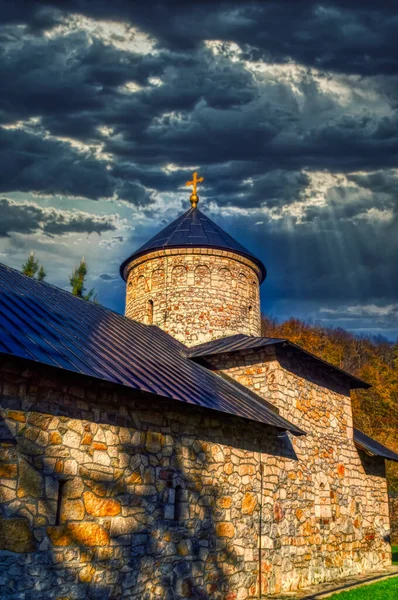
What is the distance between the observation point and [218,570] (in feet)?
26.2

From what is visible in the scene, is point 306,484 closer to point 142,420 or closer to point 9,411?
point 142,420

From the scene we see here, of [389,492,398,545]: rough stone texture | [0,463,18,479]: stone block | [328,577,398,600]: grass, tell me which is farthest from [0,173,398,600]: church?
[389,492,398,545]: rough stone texture

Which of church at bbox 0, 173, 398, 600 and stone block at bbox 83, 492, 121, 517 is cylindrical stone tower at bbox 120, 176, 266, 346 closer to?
church at bbox 0, 173, 398, 600

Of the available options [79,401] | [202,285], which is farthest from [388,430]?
[79,401]

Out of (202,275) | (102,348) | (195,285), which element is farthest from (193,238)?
(102,348)

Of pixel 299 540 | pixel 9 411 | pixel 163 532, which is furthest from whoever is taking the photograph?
pixel 299 540

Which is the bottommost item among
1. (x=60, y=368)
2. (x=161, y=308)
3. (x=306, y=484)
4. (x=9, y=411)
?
(x=306, y=484)

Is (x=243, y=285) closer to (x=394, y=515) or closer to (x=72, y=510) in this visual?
(x=72, y=510)

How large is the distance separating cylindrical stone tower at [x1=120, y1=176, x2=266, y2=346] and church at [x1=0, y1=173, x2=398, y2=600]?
0.06 meters

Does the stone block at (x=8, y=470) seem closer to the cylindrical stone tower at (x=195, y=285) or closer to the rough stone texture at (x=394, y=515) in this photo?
the cylindrical stone tower at (x=195, y=285)

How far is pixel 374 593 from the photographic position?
8945mm

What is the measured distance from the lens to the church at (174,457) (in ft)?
19.1

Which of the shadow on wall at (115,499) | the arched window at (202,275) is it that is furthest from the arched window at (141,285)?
the shadow on wall at (115,499)

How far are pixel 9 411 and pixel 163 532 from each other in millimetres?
2719
